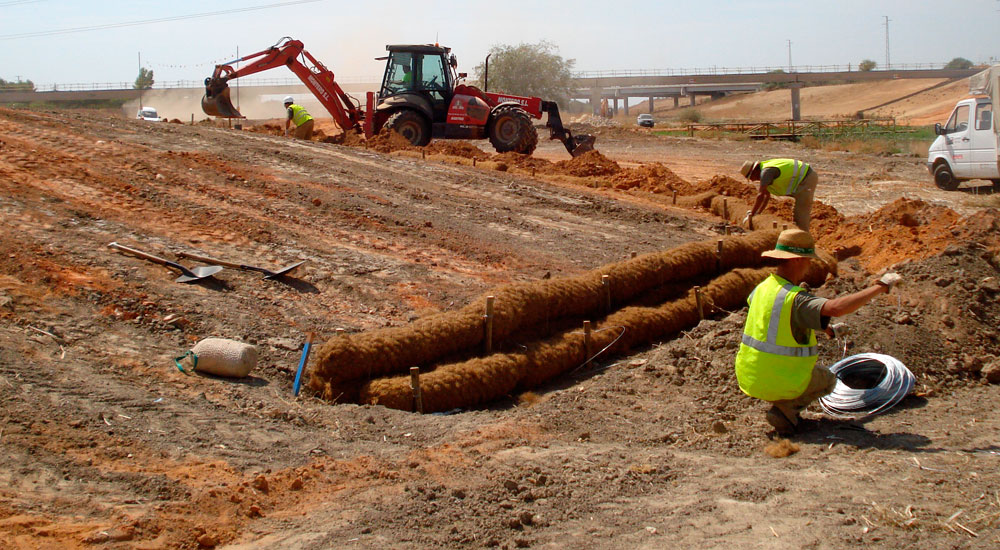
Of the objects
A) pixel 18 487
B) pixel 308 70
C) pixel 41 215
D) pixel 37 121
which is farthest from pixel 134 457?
pixel 308 70

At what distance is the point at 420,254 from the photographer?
10.1 meters

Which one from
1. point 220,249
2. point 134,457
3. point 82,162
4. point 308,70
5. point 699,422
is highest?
point 308,70

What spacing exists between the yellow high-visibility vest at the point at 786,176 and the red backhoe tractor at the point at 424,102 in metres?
10.2

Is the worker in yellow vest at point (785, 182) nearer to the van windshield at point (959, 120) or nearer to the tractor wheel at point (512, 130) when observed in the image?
the van windshield at point (959, 120)

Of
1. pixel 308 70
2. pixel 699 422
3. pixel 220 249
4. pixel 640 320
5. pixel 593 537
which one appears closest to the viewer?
pixel 593 537

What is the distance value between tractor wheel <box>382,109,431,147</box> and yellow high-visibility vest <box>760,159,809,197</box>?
11415 mm

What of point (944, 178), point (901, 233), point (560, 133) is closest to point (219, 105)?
point (560, 133)

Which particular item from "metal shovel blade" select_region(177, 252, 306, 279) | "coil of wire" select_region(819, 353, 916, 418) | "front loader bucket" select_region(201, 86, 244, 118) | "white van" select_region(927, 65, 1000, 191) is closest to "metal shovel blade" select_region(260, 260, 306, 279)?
"metal shovel blade" select_region(177, 252, 306, 279)

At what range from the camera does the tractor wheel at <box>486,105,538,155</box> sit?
799 inches

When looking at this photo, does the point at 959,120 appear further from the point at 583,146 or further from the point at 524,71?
the point at 524,71

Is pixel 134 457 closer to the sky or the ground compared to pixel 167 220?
A: closer to the ground

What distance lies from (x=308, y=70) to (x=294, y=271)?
13773 millimetres

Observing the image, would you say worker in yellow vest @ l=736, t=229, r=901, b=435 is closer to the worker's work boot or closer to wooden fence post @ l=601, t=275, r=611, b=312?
the worker's work boot

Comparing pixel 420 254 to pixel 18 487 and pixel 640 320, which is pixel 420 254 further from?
pixel 18 487
